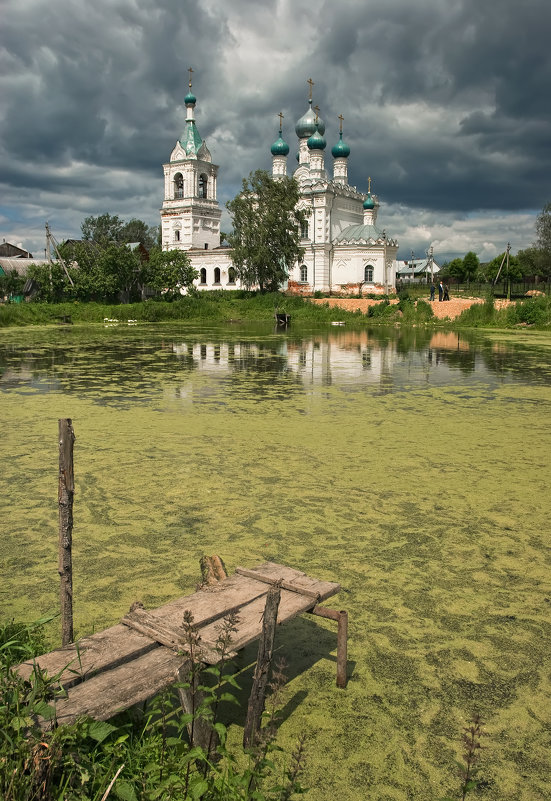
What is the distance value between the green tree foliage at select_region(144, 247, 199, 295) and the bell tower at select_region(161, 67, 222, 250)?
9925mm

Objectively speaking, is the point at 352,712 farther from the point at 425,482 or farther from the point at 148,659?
the point at 425,482

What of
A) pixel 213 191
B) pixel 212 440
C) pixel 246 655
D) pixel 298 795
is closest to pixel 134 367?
pixel 212 440

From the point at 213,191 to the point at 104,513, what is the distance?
1786 inches

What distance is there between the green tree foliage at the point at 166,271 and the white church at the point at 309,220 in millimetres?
5834

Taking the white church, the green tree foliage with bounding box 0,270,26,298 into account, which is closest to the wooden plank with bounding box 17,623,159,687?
the white church

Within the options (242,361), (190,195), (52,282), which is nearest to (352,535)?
(242,361)

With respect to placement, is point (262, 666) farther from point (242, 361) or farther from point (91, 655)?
point (242, 361)

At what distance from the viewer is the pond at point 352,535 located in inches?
90.1

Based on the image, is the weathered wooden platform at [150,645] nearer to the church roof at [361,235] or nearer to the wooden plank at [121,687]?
the wooden plank at [121,687]

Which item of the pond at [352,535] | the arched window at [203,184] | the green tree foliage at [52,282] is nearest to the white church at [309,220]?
the arched window at [203,184]

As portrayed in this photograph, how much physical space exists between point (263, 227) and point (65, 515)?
34.7 m

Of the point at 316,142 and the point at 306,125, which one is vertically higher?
the point at 306,125

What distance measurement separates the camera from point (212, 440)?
616 centimetres

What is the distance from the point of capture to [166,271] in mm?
35406
